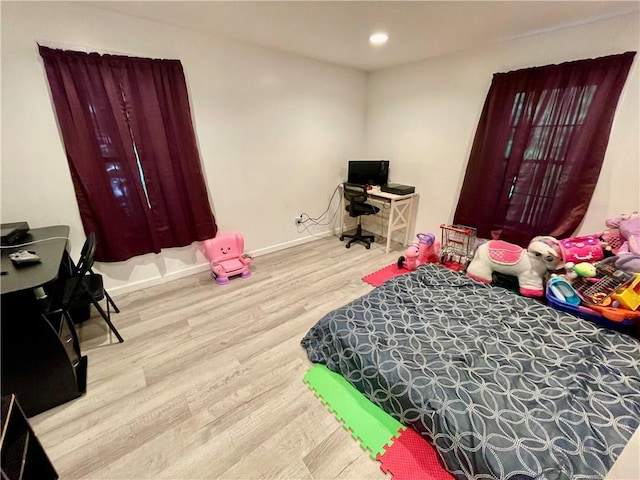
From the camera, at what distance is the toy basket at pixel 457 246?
302cm

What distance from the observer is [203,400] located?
1579 millimetres

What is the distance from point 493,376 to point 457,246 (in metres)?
1.90

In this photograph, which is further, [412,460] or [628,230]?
[628,230]

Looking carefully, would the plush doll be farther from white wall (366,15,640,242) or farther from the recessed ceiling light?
the recessed ceiling light

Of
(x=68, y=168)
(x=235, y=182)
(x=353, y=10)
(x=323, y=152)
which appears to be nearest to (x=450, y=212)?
(x=323, y=152)

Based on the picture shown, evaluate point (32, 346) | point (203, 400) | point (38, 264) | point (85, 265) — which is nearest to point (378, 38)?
point (85, 265)

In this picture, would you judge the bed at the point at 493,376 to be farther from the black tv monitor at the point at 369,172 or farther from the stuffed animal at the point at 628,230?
the black tv monitor at the point at 369,172

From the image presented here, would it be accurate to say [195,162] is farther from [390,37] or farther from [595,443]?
[595,443]

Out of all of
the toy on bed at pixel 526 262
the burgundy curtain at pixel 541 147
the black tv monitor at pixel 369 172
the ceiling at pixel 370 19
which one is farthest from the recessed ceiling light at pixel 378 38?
the toy on bed at pixel 526 262

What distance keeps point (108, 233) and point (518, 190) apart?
3.78m

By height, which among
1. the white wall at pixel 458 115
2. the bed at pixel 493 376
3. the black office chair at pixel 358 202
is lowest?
the bed at pixel 493 376

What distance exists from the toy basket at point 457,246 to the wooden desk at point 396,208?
1.83 ft

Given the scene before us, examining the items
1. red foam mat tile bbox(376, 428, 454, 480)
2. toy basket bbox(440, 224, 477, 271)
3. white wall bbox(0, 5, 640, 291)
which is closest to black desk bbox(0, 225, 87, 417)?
white wall bbox(0, 5, 640, 291)

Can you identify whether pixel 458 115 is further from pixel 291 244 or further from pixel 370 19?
pixel 291 244
